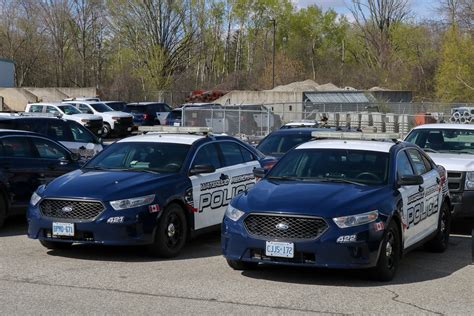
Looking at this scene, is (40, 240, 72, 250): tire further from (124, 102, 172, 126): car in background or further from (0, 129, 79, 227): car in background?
(124, 102, 172, 126): car in background

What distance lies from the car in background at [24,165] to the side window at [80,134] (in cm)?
553

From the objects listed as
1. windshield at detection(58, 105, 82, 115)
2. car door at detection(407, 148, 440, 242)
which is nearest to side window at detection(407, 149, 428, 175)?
car door at detection(407, 148, 440, 242)

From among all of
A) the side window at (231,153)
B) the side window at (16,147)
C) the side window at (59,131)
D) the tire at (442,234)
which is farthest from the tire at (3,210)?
the side window at (59,131)

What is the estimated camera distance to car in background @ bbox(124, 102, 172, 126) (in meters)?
41.0

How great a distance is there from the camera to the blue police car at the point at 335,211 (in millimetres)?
7859

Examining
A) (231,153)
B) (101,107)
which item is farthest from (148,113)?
(231,153)

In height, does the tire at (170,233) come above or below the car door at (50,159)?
below

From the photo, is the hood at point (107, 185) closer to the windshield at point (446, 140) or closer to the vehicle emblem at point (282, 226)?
the vehicle emblem at point (282, 226)

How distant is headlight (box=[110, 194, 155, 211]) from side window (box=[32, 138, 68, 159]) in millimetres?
3861

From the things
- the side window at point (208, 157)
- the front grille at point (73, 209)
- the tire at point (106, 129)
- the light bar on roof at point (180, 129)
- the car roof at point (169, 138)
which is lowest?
the tire at point (106, 129)

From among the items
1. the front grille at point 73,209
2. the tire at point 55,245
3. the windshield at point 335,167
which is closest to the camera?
the windshield at point 335,167

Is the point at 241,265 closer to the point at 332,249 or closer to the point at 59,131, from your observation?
the point at 332,249

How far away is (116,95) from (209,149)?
56.4m

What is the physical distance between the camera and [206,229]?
10.4 m
